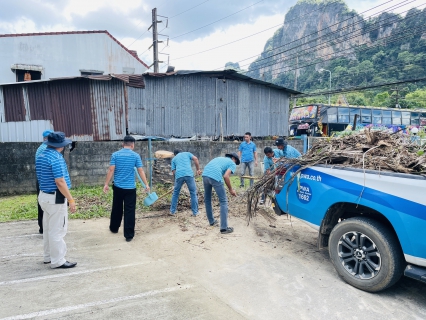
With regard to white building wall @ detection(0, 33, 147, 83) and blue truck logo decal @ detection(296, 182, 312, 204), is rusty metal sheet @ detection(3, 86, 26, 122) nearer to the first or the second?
white building wall @ detection(0, 33, 147, 83)

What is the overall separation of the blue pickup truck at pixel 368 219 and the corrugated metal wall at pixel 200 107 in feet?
27.8

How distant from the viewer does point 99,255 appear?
15.2ft

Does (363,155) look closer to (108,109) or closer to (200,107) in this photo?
(200,107)

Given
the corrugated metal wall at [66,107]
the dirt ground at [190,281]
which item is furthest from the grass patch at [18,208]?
the corrugated metal wall at [66,107]

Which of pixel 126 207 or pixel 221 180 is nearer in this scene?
pixel 126 207

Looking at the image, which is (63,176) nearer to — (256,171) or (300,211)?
(300,211)

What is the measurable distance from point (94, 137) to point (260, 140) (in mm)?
7053

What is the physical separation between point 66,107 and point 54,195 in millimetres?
7859

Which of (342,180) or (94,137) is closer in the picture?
(342,180)

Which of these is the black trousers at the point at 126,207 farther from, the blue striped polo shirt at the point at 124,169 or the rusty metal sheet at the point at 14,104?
the rusty metal sheet at the point at 14,104

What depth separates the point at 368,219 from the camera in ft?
11.7

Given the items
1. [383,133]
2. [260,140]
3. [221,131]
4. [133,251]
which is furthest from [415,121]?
[133,251]

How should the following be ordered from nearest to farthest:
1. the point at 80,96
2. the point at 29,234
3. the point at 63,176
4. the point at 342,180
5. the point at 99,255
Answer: the point at 342,180 → the point at 63,176 → the point at 99,255 → the point at 29,234 → the point at 80,96

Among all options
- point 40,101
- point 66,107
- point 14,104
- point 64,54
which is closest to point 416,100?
point 64,54
